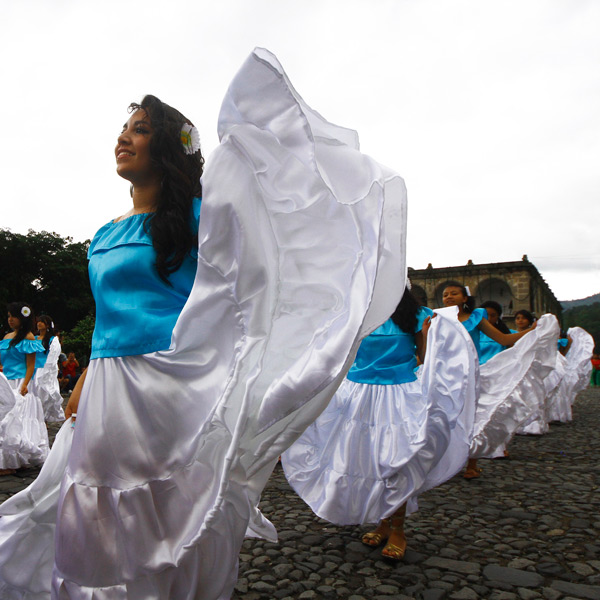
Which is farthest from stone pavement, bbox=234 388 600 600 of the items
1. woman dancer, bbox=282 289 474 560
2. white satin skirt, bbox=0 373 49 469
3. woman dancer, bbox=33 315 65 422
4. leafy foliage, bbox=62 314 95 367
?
leafy foliage, bbox=62 314 95 367

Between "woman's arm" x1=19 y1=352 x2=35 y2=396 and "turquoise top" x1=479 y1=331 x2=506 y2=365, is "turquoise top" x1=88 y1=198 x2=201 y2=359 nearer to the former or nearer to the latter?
"woman's arm" x1=19 y1=352 x2=35 y2=396

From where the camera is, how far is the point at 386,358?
434 centimetres

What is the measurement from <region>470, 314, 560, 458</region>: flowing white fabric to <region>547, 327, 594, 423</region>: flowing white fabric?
12.1ft

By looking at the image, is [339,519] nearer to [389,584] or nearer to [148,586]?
[389,584]

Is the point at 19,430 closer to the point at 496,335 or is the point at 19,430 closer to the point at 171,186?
the point at 496,335

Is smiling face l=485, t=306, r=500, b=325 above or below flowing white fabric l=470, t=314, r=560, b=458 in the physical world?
above

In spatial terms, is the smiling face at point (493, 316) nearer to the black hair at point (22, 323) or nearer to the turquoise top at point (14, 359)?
the turquoise top at point (14, 359)

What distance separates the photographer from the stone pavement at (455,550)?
321cm

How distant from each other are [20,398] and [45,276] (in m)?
32.9

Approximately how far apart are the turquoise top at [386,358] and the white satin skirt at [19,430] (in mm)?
4504

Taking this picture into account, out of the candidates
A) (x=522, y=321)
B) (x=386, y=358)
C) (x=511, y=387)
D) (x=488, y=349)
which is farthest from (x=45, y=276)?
(x=386, y=358)

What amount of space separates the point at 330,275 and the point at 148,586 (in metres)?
1.22

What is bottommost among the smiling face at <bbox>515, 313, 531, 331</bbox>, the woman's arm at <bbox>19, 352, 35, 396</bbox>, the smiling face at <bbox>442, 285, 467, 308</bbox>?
the woman's arm at <bbox>19, 352, 35, 396</bbox>

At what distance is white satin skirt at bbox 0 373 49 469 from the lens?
6695 mm
